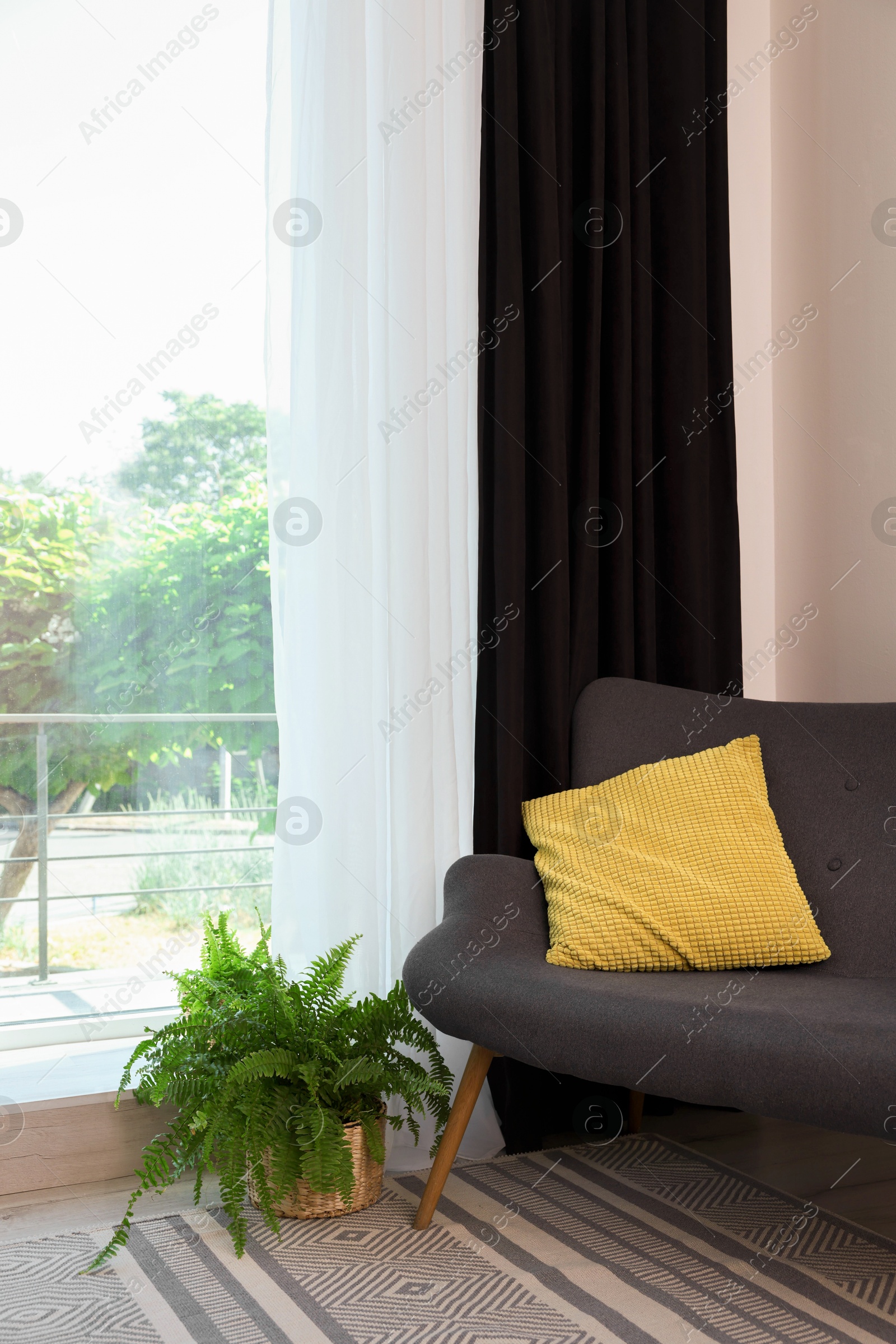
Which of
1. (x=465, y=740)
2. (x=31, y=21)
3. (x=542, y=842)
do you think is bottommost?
(x=542, y=842)

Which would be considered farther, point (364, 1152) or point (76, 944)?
point (76, 944)

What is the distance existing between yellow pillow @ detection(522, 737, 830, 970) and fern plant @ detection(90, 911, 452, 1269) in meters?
0.34

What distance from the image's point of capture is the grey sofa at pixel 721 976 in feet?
4.32

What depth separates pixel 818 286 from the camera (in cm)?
256

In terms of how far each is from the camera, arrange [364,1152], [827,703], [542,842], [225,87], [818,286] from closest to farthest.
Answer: [364,1152] → [542,842] → [827,703] → [225,87] → [818,286]

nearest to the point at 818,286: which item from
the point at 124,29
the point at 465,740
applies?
the point at 465,740

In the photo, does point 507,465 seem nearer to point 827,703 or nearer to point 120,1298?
point 827,703

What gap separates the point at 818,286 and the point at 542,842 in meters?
1.55

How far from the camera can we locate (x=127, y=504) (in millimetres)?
2236

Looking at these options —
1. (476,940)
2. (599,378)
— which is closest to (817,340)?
(599,378)

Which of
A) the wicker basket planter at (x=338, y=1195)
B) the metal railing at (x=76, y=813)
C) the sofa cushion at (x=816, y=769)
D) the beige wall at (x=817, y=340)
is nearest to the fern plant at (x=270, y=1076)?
the wicker basket planter at (x=338, y=1195)

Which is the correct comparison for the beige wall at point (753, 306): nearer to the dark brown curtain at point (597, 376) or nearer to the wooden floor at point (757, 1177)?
the dark brown curtain at point (597, 376)

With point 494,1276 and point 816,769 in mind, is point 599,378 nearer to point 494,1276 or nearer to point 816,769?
point 816,769

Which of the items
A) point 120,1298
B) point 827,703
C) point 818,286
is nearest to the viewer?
point 120,1298
